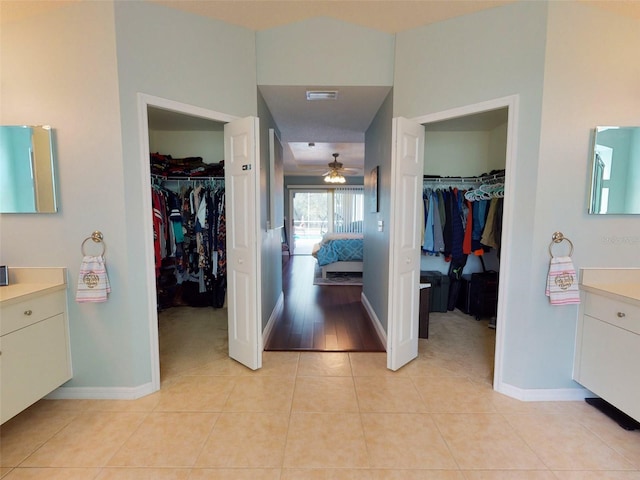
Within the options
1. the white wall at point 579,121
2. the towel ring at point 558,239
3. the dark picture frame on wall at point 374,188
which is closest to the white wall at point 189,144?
the dark picture frame on wall at point 374,188

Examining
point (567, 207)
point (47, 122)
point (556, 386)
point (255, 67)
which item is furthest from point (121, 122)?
point (556, 386)

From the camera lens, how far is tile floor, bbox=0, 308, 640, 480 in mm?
1566

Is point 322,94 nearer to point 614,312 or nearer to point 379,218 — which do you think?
point 379,218

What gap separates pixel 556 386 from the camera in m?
2.14

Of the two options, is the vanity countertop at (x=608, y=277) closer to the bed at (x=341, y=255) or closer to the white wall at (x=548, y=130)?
the white wall at (x=548, y=130)

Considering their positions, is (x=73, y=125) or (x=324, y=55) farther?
(x=324, y=55)

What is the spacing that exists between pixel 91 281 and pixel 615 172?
11.4ft

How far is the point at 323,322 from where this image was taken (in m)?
3.60

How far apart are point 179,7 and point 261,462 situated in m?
2.93

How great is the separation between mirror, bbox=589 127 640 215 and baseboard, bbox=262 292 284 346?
279cm

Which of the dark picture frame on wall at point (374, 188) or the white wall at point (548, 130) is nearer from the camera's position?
the white wall at point (548, 130)

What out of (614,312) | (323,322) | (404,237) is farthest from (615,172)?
(323,322)

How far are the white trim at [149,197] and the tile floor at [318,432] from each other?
311 mm

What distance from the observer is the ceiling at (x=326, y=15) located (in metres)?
1.96
